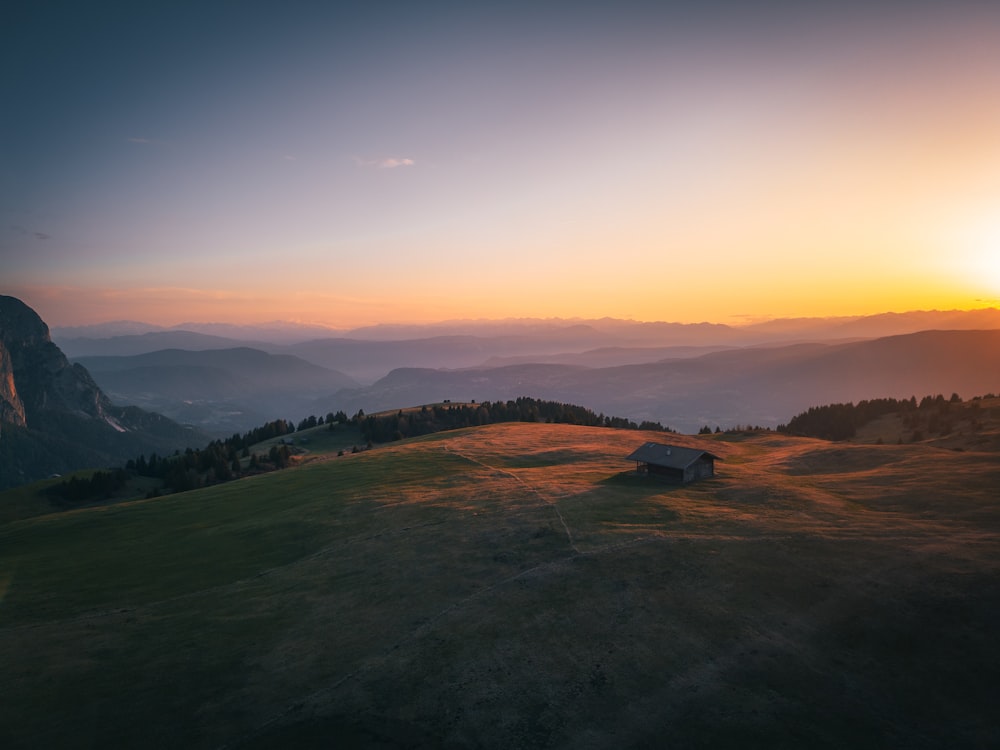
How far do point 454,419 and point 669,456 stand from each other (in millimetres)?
120227

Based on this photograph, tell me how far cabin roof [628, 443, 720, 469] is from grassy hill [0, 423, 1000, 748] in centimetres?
677

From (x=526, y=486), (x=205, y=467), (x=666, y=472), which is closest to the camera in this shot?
(x=526, y=486)

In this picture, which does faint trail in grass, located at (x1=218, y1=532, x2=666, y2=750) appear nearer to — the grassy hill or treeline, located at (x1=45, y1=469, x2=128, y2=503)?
the grassy hill

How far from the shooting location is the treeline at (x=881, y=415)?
361ft

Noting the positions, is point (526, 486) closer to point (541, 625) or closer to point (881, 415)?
point (541, 625)

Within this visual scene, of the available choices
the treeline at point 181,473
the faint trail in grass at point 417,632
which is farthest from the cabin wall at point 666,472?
the treeline at point 181,473

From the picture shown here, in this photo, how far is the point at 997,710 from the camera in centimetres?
2169

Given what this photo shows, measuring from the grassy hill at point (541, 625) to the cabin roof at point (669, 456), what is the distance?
6.77m

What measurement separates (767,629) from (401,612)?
75.4ft

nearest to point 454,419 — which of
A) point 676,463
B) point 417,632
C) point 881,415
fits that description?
point 676,463

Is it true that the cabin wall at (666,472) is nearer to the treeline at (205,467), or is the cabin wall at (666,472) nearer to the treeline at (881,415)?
the treeline at (881,415)

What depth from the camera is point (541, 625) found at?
30359 mm

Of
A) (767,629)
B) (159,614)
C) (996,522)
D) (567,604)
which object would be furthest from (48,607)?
(996,522)

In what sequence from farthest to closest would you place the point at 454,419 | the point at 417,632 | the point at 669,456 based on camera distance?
the point at 454,419 → the point at 669,456 → the point at 417,632
